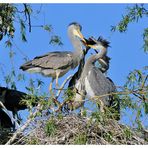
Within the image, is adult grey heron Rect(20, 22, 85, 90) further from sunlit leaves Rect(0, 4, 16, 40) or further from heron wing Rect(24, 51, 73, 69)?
sunlit leaves Rect(0, 4, 16, 40)

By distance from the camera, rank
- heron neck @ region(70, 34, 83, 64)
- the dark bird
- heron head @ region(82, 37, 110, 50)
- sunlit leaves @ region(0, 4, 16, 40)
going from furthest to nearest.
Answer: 1. the dark bird
2. heron head @ region(82, 37, 110, 50)
3. heron neck @ region(70, 34, 83, 64)
4. sunlit leaves @ region(0, 4, 16, 40)

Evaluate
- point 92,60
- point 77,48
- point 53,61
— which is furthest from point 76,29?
point 53,61

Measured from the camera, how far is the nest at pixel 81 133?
21.4 feet

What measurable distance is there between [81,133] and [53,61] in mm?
2004

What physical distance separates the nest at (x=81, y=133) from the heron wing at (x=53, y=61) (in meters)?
1.71

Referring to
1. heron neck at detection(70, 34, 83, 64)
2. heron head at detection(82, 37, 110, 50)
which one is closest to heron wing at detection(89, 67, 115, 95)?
heron neck at detection(70, 34, 83, 64)

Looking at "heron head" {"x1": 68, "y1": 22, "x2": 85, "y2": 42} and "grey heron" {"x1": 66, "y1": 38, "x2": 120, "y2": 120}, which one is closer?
"grey heron" {"x1": 66, "y1": 38, "x2": 120, "y2": 120}

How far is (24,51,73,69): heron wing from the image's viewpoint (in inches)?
331

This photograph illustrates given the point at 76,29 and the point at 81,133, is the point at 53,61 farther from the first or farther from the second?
the point at 81,133

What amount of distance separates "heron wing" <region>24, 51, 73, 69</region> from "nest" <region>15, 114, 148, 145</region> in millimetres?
1707

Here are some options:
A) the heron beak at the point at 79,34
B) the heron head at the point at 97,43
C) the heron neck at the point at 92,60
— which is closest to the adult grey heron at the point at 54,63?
the heron neck at the point at 92,60

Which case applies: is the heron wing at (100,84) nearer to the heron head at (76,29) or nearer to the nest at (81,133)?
the heron head at (76,29)

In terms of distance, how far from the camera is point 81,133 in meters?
6.59

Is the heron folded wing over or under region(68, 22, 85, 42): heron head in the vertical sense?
under
